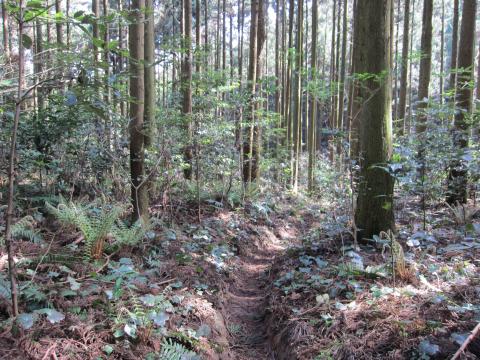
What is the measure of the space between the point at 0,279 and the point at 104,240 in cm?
166

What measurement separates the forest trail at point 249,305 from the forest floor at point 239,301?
22mm

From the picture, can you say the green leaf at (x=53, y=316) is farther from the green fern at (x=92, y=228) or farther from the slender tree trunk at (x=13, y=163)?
the green fern at (x=92, y=228)

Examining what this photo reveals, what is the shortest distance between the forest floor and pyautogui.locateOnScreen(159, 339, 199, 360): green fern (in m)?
0.02

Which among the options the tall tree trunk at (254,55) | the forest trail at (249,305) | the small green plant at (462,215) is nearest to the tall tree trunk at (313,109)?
the tall tree trunk at (254,55)

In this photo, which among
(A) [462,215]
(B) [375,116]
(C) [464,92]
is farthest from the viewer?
(C) [464,92]

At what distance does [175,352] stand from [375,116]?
13.5ft

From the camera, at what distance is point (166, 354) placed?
120 inches

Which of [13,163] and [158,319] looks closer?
[13,163]

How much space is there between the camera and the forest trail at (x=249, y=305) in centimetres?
418

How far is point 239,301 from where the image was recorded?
540 cm

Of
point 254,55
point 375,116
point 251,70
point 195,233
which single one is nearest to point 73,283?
point 195,233

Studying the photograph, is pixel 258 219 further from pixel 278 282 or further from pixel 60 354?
pixel 60 354

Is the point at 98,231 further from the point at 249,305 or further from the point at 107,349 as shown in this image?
the point at 249,305

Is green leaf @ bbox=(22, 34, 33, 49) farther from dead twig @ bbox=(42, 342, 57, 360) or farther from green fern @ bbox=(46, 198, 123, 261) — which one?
green fern @ bbox=(46, 198, 123, 261)
